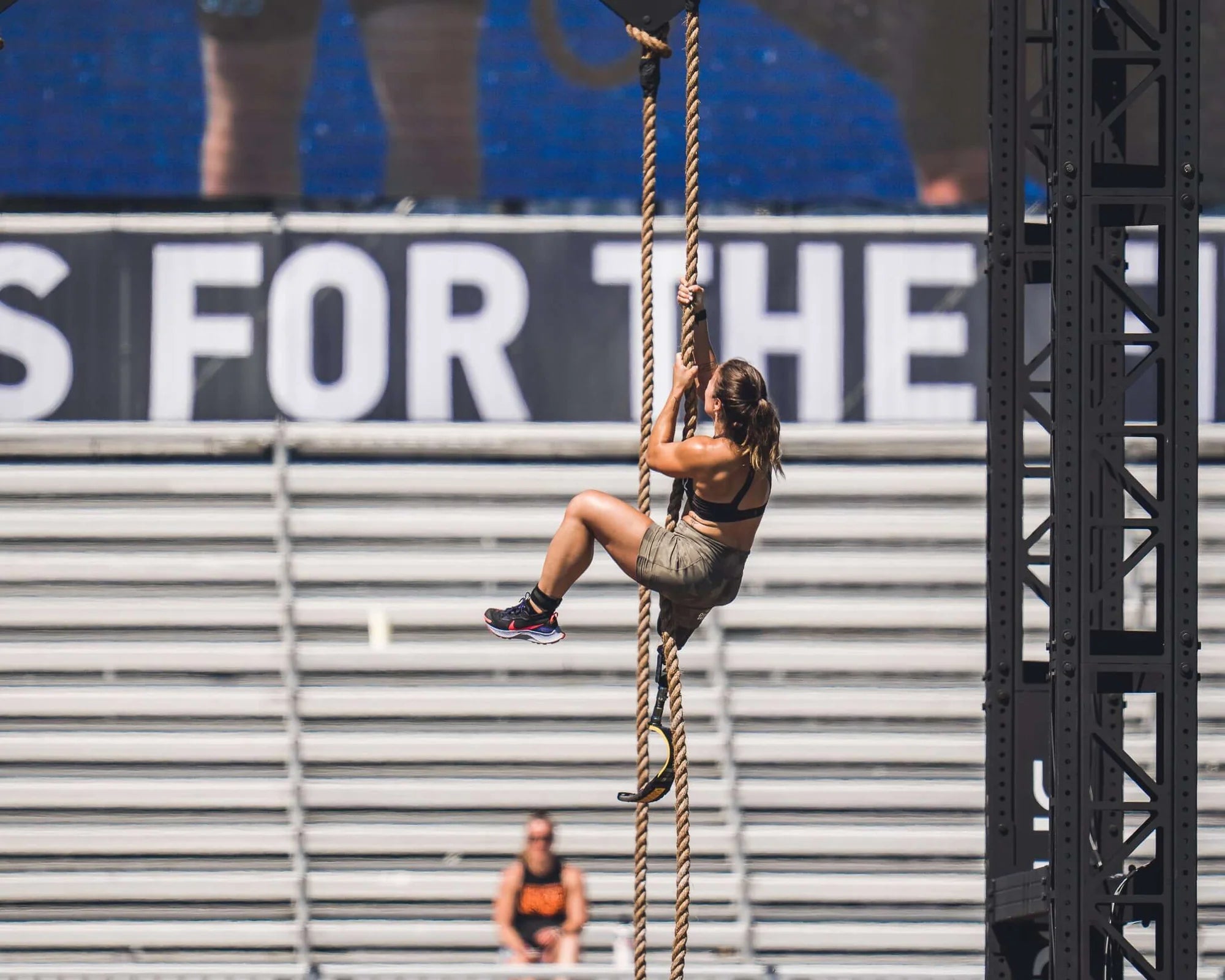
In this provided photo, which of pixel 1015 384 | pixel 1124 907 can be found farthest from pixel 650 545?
pixel 1124 907

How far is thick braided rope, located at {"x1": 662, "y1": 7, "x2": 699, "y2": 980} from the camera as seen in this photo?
229 inches

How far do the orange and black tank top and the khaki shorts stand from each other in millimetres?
3858

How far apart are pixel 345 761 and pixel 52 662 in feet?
7.37

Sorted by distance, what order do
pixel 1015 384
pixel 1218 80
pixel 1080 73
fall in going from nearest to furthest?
1. pixel 1080 73
2. pixel 1015 384
3. pixel 1218 80

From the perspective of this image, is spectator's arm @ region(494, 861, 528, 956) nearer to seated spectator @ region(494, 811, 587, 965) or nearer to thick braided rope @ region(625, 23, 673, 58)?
seated spectator @ region(494, 811, 587, 965)

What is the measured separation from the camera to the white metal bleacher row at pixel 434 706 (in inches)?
430

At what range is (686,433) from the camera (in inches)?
235

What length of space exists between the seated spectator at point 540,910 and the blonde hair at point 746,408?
14.0 ft

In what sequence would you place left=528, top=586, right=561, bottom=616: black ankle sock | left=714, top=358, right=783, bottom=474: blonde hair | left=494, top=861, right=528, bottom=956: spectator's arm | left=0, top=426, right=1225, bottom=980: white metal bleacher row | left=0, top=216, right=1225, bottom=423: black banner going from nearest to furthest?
left=714, top=358, right=783, bottom=474: blonde hair < left=528, top=586, right=561, bottom=616: black ankle sock < left=494, top=861, right=528, bottom=956: spectator's arm < left=0, top=426, right=1225, bottom=980: white metal bleacher row < left=0, top=216, right=1225, bottom=423: black banner

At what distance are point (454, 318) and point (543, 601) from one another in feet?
16.8

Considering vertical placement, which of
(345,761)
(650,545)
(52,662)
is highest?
(650,545)

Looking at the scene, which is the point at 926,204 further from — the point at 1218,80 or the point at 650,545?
the point at 650,545

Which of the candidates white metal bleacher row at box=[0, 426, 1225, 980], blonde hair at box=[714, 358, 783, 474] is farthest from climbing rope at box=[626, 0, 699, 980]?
white metal bleacher row at box=[0, 426, 1225, 980]

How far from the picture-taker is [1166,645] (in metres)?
5.94
